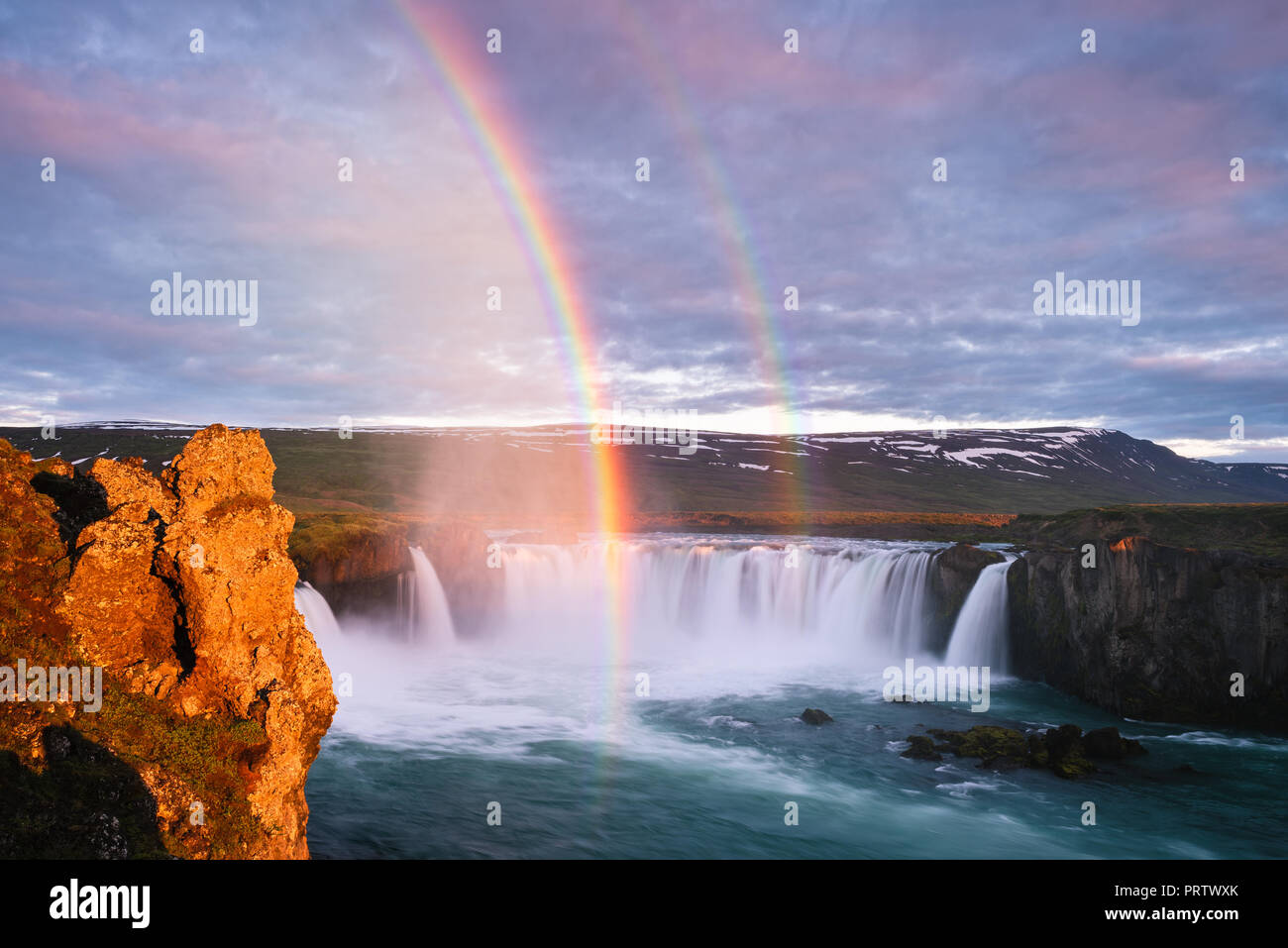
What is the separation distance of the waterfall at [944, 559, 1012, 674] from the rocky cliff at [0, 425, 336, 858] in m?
38.1

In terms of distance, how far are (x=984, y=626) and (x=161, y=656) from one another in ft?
136

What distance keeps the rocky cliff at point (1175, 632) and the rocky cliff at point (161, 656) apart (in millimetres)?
35205

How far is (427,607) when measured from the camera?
166 feet

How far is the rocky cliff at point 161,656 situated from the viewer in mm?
10883

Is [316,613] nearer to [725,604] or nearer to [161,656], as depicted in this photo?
[725,604]

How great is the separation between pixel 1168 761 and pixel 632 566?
38.1 m

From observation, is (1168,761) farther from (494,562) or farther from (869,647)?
(494,562)

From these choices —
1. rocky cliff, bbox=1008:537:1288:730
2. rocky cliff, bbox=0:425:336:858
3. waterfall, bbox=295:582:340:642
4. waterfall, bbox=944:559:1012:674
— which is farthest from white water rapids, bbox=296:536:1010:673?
rocky cliff, bbox=0:425:336:858

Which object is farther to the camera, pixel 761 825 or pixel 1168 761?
pixel 1168 761

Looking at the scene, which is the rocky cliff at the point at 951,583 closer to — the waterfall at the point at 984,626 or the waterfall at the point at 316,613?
the waterfall at the point at 984,626

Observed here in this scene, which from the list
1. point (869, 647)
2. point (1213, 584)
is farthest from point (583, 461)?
point (1213, 584)

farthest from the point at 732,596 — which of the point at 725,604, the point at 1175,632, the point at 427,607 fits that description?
the point at 1175,632

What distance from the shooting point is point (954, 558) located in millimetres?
45938
